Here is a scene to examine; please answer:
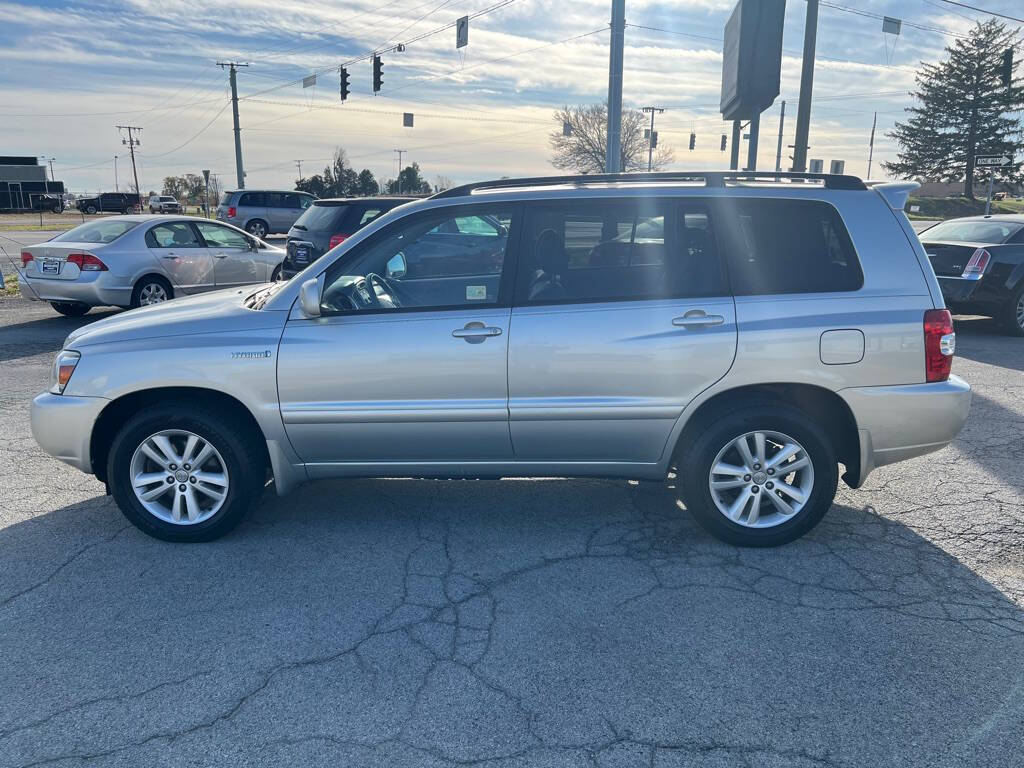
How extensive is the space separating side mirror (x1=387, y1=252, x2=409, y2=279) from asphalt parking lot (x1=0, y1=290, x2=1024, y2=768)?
1.41 metres

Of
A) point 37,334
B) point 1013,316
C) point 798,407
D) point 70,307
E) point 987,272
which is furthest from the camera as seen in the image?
point 70,307

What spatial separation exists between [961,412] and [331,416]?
329cm

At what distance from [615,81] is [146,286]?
783cm

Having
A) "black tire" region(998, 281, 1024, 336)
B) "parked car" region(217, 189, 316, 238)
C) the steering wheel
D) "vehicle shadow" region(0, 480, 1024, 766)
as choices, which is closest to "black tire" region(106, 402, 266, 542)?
"vehicle shadow" region(0, 480, 1024, 766)

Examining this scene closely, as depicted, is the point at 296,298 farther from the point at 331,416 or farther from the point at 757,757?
the point at 757,757

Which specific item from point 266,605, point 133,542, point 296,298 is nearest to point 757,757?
point 266,605

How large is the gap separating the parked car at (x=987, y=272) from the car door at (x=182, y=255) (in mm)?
10402

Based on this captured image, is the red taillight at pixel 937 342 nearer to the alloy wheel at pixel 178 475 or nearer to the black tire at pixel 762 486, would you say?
the black tire at pixel 762 486

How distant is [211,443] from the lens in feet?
13.9

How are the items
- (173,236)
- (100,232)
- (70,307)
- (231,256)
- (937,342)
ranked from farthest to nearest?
(231,256) → (70,307) → (173,236) → (100,232) → (937,342)

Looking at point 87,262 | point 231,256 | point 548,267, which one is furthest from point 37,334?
point 548,267

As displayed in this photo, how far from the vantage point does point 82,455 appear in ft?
14.2

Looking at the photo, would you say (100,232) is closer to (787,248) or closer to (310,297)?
(310,297)

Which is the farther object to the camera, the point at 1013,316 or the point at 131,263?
the point at 131,263
